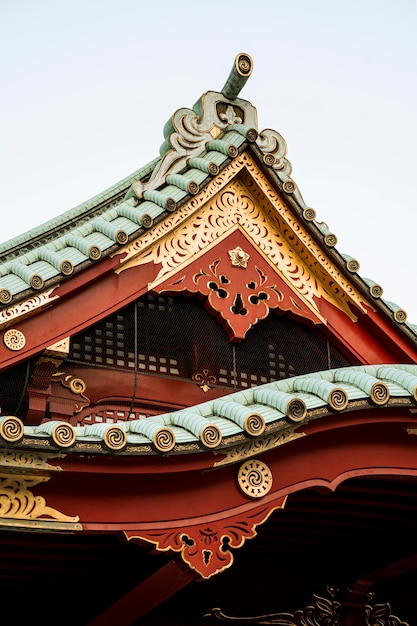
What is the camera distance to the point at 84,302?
7.25 m

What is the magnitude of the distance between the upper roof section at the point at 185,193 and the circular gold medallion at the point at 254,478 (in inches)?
88.5

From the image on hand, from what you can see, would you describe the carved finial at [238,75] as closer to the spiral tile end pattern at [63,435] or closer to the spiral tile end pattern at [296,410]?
the spiral tile end pattern at [296,410]

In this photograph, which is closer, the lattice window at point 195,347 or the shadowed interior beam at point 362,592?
the shadowed interior beam at point 362,592

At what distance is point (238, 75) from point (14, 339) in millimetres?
3336

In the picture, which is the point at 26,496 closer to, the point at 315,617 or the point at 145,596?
the point at 145,596

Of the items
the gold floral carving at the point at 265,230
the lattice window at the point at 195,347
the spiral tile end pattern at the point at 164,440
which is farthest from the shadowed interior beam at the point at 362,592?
the spiral tile end pattern at the point at 164,440

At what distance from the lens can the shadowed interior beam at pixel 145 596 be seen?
18.5 ft

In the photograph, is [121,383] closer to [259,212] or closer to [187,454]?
[259,212]

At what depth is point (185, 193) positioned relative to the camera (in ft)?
25.6

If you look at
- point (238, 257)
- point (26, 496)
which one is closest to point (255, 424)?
point (26, 496)

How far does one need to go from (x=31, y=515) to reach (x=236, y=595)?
263 centimetres

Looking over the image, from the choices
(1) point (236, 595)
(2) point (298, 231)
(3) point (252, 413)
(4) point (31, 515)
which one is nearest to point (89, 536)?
(4) point (31, 515)

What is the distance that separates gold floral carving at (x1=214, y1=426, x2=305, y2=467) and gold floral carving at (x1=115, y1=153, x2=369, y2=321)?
2.70 m

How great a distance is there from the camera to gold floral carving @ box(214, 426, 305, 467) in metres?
5.36
